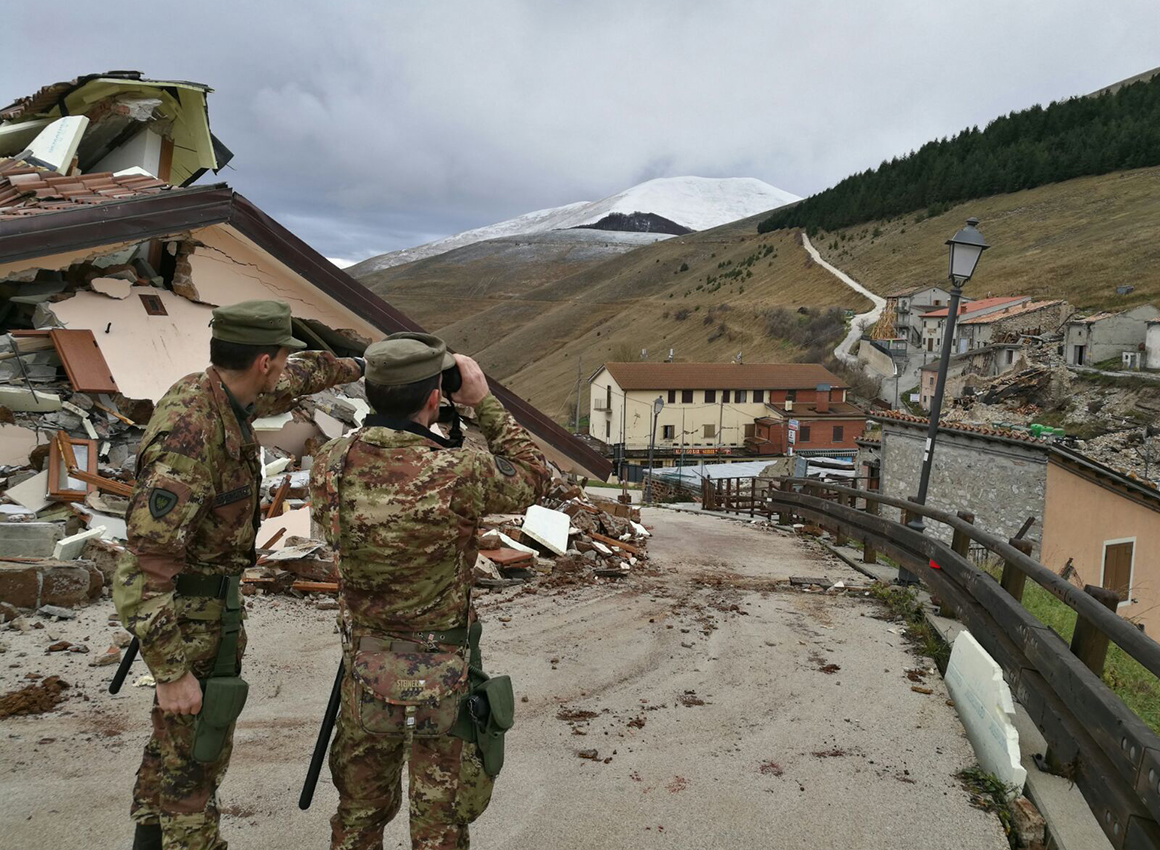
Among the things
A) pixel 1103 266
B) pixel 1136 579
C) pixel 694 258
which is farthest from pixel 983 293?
pixel 694 258

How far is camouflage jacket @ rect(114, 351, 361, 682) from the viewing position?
8.27 ft

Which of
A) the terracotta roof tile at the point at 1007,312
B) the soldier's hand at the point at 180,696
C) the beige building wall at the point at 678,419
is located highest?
the terracotta roof tile at the point at 1007,312

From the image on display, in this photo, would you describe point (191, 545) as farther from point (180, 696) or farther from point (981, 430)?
point (981, 430)

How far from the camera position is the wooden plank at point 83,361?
639 cm

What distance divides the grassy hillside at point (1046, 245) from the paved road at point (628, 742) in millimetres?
55102

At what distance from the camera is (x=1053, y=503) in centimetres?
1872

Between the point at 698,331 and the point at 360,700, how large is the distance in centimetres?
9297

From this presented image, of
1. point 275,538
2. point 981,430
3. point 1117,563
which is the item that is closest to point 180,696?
point 275,538

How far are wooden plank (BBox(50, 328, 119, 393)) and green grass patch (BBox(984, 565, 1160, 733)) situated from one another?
25.3ft

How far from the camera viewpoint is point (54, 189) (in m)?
7.29

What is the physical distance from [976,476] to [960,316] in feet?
147

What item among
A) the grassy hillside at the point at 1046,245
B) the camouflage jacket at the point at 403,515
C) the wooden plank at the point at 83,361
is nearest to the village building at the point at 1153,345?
the grassy hillside at the point at 1046,245

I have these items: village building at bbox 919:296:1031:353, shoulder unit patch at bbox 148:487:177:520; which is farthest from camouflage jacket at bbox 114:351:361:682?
village building at bbox 919:296:1031:353

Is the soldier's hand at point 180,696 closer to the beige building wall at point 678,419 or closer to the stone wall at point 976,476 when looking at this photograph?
the stone wall at point 976,476
